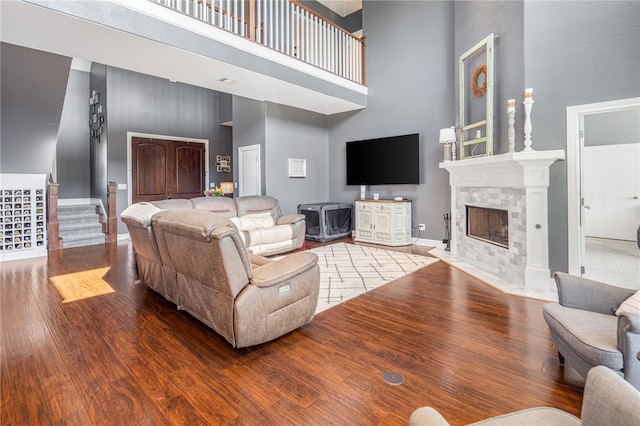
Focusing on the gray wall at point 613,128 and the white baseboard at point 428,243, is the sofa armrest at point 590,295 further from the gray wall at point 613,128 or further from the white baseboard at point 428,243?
the gray wall at point 613,128

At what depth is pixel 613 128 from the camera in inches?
250

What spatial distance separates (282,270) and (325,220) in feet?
14.1

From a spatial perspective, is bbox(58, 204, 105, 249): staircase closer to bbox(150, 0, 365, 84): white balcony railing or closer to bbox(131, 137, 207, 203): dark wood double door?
bbox(131, 137, 207, 203): dark wood double door

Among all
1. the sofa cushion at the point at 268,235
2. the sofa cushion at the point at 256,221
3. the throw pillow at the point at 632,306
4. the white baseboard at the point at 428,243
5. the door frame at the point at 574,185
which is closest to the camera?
the throw pillow at the point at 632,306

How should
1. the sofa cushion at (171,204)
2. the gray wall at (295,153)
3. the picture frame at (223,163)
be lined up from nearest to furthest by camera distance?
the sofa cushion at (171,204) → the gray wall at (295,153) → the picture frame at (223,163)

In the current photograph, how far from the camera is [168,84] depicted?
823cm

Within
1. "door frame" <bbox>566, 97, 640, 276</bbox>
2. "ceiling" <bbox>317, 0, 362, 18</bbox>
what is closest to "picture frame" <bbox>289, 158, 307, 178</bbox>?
"ceiling" <bbox>317, 0, 362, 18</bbox>

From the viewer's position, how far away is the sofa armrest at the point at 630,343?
1.43m

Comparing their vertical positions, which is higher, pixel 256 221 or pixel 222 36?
pixel 222 36

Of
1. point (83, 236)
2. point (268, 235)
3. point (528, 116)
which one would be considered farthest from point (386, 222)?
point (83, 236)

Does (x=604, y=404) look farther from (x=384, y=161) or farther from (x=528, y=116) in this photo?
(x=384, y=161)

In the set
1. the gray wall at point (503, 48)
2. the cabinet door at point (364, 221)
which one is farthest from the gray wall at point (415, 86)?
the gray wall at point (503, 48)

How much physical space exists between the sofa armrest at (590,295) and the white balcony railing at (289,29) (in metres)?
4.61

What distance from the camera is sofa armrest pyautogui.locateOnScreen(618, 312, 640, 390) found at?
1.43 m
